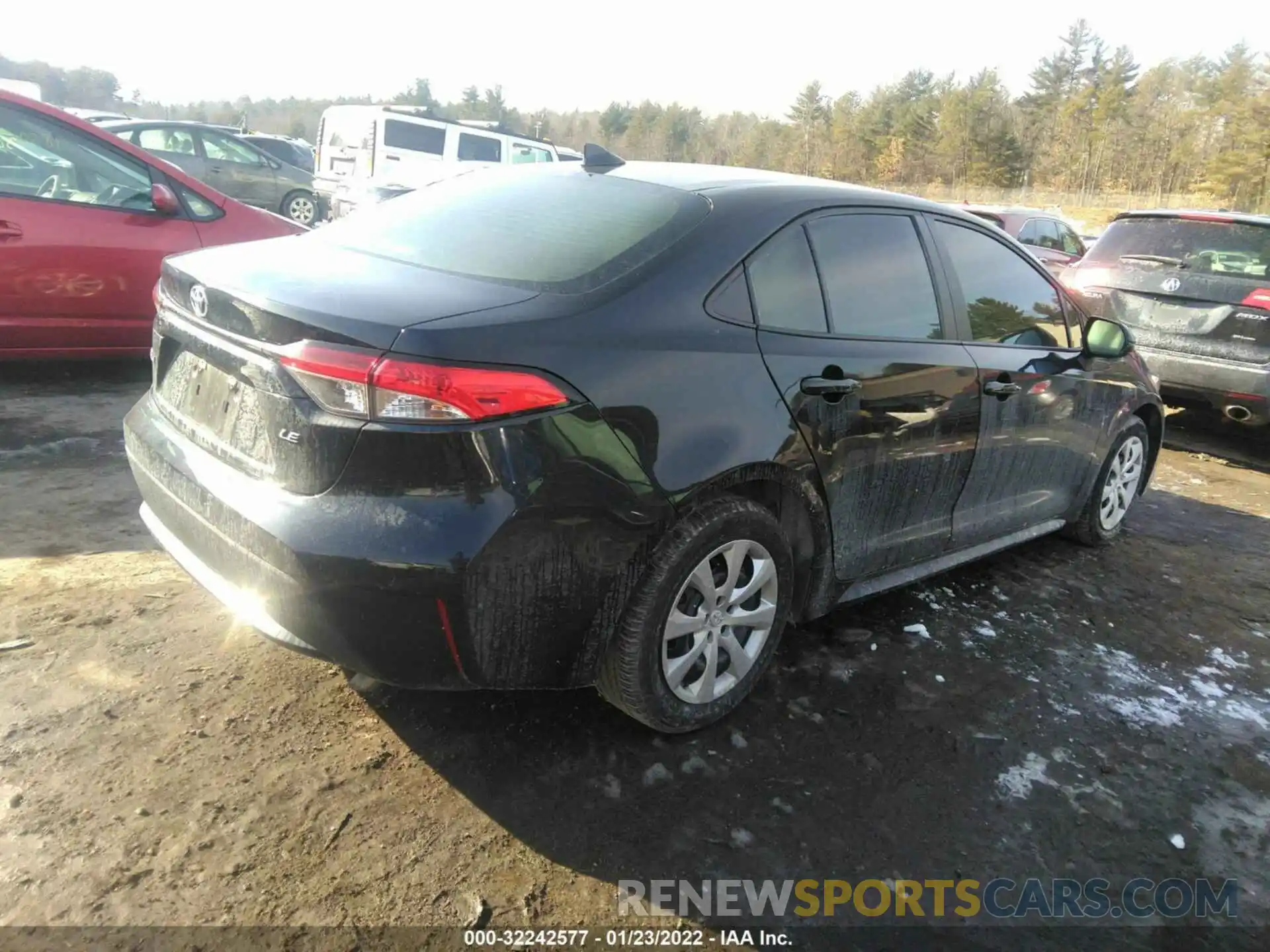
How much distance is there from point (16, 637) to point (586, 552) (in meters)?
1.95

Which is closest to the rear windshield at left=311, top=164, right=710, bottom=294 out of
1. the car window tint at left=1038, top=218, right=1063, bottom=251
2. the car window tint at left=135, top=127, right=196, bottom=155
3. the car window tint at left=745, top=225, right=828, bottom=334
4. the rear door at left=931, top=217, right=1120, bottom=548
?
the car window tint at left=745, top=225, right=828, bottom=334

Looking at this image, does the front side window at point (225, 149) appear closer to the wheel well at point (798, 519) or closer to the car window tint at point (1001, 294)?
the car window tint at point (1001, 294)

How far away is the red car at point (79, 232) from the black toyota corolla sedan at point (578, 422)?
284 cm

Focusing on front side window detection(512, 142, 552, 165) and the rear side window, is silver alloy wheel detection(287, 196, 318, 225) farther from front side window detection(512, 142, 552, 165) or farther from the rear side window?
front side window detection(512, 142, 552, 165)

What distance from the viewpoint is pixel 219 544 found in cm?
239

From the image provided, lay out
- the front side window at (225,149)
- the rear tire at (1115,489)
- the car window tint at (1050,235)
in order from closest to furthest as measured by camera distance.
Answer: the rear tire at (1115,489), the car window tint at (1050,235), the front side window at (225,149)

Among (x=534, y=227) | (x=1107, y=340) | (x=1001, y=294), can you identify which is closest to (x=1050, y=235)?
(x=1107, y=340)

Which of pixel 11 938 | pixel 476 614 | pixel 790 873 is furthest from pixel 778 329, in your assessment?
pixel 11 938

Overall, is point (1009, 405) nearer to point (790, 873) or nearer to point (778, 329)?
point (778, 329)

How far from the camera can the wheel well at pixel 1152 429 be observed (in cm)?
472

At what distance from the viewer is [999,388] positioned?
347cm

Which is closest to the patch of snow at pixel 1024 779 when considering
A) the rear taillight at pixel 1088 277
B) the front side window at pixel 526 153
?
the rear taillight at pixel 1088 277

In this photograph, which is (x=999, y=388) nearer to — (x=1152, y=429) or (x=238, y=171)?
(x=1152, y=429)

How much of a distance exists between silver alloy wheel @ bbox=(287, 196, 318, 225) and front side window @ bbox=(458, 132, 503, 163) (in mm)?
2807
